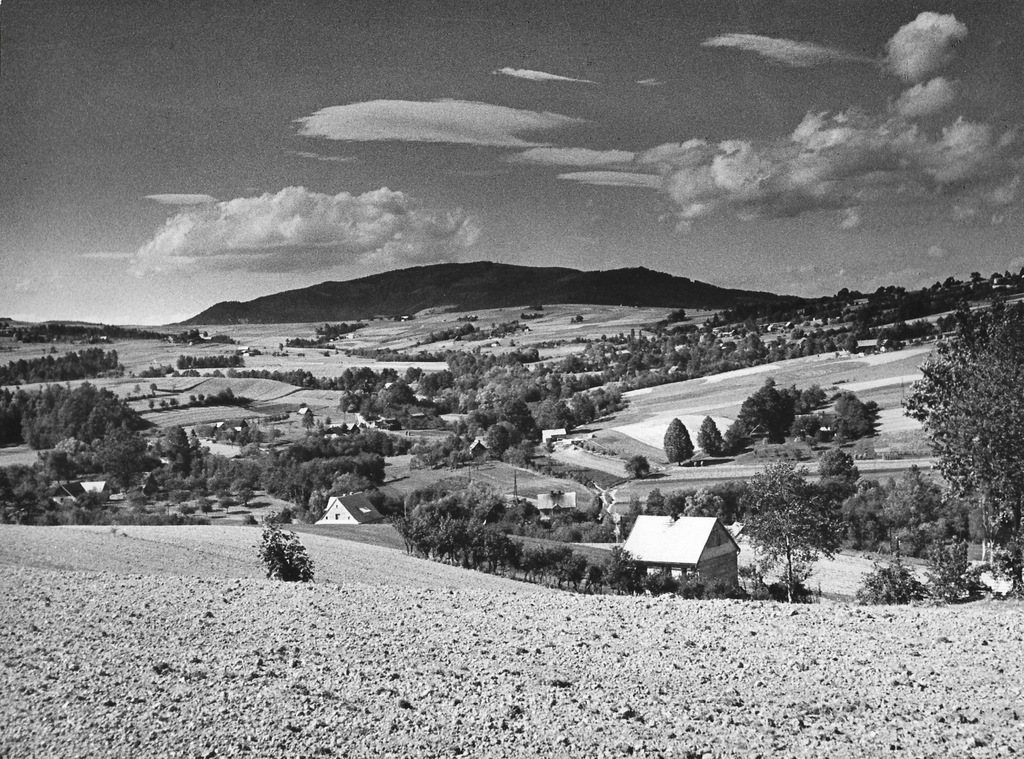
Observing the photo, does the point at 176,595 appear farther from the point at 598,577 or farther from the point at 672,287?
the point at 672,287

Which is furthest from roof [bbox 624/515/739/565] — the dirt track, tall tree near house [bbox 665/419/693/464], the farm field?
the dirt track

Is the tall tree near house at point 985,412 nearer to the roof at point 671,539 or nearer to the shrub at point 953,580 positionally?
the shrub at point 953,580

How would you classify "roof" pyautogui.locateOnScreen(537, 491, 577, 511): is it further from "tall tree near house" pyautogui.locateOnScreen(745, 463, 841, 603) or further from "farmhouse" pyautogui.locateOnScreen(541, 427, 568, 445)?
"tall tree near house" pyautogui.locateOnScreen(745, 463, 841, 603)

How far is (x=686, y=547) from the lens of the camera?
25078 millimetres

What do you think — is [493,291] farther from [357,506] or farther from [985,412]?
[985,412]

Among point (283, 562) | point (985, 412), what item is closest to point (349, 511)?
point (283, 562)

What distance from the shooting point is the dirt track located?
6453 millimetres

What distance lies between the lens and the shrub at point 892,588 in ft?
53.4

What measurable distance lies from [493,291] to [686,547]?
9610cm

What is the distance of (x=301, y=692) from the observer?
289 inches

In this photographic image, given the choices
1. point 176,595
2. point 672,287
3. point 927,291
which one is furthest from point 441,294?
point 176,595

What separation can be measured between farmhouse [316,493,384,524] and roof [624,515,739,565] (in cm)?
1212

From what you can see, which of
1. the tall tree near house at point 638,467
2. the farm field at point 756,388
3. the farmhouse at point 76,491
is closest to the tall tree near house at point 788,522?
the farm field at point 756,388

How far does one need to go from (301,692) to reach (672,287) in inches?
4370
